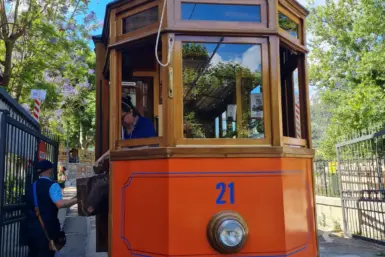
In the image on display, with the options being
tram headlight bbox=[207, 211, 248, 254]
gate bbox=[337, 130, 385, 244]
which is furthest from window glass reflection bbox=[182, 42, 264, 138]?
gate bbox=[337, 130, 385, 244]

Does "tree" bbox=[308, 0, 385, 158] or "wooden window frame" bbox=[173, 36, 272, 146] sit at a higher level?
"tree" bbox=[308, 0, 385, 158]

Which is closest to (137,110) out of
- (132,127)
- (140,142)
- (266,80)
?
(132,127)

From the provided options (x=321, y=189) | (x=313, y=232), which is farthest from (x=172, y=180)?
(x=321, y=189)

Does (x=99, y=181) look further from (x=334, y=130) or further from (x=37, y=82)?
(x=334, y=130)

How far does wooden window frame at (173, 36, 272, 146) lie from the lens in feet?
9.02

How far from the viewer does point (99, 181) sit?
3.17 m

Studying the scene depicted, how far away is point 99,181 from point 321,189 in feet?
23.9

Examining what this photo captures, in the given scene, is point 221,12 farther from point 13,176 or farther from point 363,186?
point 363,186

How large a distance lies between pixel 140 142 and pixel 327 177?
679 cm

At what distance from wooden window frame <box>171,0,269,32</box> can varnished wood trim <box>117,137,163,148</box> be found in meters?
0.81

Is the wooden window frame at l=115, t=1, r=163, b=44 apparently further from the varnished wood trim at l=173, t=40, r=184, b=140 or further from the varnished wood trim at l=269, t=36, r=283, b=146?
the varnished wood trim at l=269, t=36, r=283, b=146

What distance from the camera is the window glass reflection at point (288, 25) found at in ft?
9.84

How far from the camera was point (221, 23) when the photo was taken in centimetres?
281

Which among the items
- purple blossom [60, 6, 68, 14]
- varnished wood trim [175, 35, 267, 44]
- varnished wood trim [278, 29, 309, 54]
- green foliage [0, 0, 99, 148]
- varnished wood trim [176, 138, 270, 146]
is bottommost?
varnished wood trim [176, 138, 270, 146]
